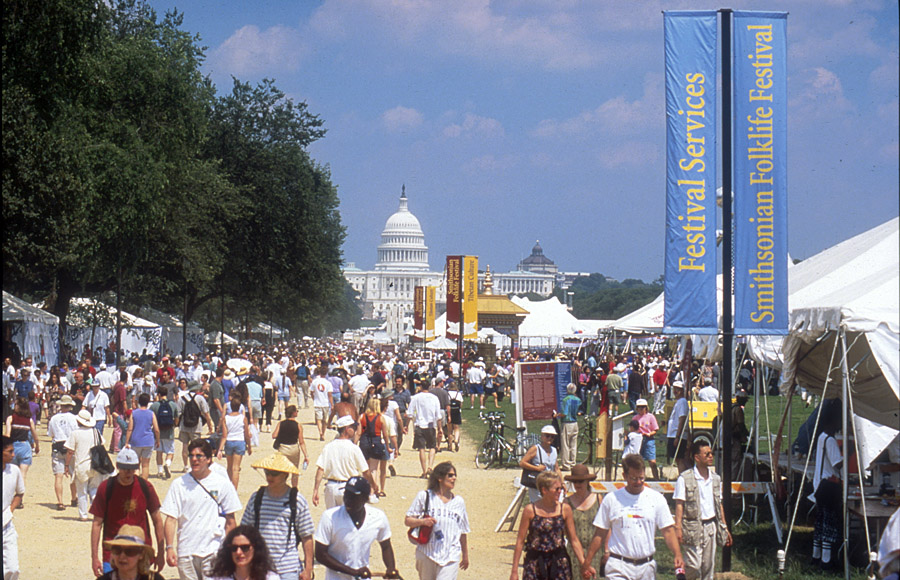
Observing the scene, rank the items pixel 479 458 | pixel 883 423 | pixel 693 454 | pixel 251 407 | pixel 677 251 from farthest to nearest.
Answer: pixel 251 407, pixel 479 458, pixel 883 423, pixel 677 251, pixel 693 454

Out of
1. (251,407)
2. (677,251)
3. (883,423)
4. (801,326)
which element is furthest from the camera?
(251,407)

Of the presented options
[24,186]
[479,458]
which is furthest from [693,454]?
[24,186]

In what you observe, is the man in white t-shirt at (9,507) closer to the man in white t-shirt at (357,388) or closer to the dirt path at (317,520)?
the dirt path at (317,520)

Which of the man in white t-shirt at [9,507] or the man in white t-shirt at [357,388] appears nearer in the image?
the man in white t-shirt at [9,507]

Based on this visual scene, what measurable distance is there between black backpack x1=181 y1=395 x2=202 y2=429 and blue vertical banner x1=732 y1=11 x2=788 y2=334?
29.7ft

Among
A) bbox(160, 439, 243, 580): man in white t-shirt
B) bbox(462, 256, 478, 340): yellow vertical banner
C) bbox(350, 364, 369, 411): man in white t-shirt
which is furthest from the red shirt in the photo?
bbox(462, 256, 478, 340): yellow vertical banner

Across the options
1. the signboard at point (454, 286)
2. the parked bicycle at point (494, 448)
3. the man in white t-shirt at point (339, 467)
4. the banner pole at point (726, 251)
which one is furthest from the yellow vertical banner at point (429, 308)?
the banner pole at point (726, 251)

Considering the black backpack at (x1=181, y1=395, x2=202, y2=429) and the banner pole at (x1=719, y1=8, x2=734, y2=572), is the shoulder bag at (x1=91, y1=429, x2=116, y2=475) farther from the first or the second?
the banner pole at (x1=719, y1=8, x2=734, y2=572)

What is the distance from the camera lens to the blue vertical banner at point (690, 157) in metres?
10.0

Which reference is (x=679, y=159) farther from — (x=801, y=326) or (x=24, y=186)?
(x=24, y=186)

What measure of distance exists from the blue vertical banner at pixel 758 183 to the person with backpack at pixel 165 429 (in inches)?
366

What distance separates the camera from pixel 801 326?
10969 millimetres

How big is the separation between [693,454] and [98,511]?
192 inches

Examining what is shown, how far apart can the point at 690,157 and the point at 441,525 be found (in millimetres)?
4339
